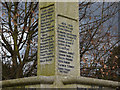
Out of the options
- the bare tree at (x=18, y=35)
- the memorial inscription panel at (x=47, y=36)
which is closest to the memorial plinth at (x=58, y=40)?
the memorial inscription panel at (x=47, y=36)

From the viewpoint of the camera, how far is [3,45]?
6.56 meters

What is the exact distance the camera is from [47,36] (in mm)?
3541

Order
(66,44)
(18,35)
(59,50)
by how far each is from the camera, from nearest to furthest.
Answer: (59,50) < (66,44) < (18,35)

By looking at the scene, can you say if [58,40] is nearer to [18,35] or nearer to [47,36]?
[47,36]

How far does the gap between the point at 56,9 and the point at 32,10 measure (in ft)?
11.3

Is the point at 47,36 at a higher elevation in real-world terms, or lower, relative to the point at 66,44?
higher

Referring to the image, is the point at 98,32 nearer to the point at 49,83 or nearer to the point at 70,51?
the point at 70,51

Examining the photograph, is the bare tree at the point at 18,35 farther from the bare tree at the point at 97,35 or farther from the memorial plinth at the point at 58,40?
the memorial plinth at the point at 58,40

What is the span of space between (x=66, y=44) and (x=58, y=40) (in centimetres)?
16

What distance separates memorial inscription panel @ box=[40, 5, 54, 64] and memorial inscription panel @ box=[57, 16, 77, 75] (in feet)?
0.34

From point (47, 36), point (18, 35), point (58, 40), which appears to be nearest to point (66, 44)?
point (58, 40)

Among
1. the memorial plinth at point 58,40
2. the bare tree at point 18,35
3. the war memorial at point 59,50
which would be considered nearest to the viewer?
the war memorial at point 59,50

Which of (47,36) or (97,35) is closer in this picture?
(47,36)

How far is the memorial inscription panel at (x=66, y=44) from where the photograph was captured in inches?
135
